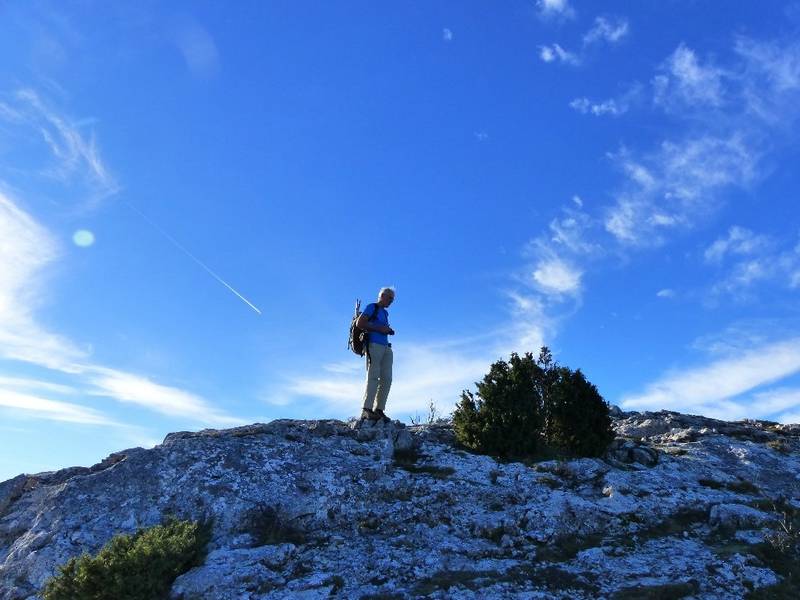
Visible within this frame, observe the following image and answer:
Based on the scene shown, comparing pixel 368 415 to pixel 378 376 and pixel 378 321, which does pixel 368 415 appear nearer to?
pixel 378 376

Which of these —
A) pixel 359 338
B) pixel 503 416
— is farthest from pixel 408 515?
pixel 359 338

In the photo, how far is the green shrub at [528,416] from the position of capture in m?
14.9

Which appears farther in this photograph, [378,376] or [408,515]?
[378,376]

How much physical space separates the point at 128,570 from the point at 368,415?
25.3 feet

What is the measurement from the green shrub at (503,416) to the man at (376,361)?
2.15m

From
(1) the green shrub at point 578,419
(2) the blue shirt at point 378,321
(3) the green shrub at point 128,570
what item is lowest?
(3) the green shrub at point 128,570

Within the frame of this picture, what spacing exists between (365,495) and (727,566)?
6671mm

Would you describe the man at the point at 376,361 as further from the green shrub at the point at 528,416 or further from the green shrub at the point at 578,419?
the green shrub at the point at 578,419

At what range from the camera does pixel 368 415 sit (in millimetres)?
16109

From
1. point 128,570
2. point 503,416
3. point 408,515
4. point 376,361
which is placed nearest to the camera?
point 128,570

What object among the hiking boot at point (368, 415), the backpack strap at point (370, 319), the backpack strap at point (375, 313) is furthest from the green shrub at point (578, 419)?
the backpack strap at point (375, 313)

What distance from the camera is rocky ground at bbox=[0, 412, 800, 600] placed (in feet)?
31.3

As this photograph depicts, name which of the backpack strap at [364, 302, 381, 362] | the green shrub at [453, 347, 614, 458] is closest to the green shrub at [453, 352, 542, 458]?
the green shrub at [453, 347, 614, 458]

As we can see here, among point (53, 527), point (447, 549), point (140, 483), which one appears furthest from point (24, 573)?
point (447, 549)
